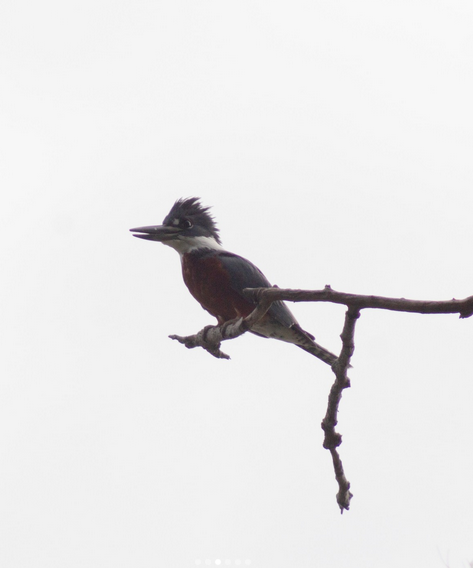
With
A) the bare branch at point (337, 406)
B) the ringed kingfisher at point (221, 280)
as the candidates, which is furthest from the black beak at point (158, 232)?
the bare branch at point (337, 406)

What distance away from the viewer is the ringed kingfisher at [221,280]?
22.9 feet

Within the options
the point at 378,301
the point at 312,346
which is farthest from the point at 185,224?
the point at 378,301

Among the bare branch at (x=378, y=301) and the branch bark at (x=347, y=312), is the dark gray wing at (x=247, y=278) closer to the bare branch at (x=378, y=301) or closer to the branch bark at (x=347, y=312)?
the branch bark at (x=347, y=312)

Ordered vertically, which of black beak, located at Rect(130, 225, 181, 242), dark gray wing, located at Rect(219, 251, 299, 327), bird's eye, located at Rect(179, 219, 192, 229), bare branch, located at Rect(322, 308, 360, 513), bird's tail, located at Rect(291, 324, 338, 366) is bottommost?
bare branch, located at Rect(322, 308, 360, 513)

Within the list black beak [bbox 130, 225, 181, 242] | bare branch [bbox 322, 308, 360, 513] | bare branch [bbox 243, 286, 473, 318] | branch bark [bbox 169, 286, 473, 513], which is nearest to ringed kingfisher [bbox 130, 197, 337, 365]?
black beak [bbox 130, 225, 181, 242]

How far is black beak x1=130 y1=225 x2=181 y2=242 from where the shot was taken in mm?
7215

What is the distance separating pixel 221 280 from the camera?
7.04m

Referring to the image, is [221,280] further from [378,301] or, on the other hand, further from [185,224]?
[378,301]

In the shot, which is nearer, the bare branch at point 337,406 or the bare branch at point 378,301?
the bare branch at point 378,301

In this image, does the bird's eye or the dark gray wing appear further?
the bird's eye

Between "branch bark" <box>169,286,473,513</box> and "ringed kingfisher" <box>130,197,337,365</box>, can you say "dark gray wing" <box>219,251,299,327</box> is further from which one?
"branch bark" <box>169,286,473,513</box>

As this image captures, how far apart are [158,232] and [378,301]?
4426 mm

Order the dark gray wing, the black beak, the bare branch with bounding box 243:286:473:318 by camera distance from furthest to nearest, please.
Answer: the black beak, the dark gray wing, the bare branch with bounding box 243:286:473:318

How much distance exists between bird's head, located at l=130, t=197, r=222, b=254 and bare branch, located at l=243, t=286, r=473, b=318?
3.75 metres
